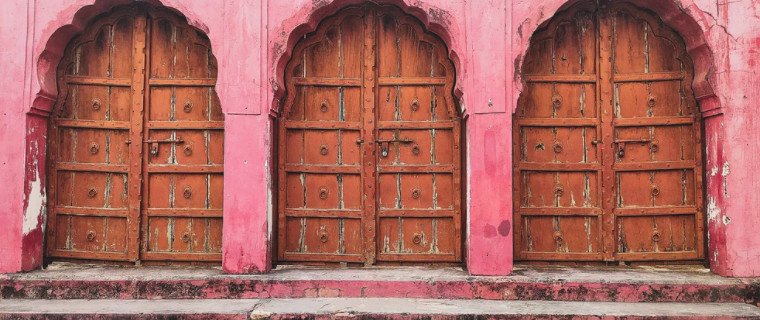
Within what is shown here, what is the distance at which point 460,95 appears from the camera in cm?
506

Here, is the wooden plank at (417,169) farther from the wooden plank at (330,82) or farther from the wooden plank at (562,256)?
the wooden plank at (562,256)

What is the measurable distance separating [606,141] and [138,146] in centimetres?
443

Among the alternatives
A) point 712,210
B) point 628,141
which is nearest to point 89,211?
point 628,141

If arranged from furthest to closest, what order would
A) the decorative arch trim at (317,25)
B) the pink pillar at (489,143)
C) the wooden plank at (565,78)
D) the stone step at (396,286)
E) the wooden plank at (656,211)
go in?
the wooden plank at (565,78) < the wooden plank at (656,211) < the decorative arch trim at (317,25) < the pink pillar at (489,143) < the stone step at (396,286)

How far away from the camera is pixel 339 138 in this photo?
17.5 ft

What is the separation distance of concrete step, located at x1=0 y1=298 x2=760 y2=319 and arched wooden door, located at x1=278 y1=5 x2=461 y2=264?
2.46 ft

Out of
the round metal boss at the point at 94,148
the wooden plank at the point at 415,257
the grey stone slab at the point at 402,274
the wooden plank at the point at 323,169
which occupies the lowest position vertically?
the grey stone slab at the point at 402,274

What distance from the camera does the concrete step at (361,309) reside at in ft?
14.1

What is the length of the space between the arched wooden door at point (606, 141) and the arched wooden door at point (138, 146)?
302cm

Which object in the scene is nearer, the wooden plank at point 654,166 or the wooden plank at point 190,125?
the wooden plank at point 654,166

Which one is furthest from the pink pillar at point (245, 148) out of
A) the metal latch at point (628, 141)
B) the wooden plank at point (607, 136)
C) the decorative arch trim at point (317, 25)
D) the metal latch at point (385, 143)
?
the metal latch at point (628, 141)

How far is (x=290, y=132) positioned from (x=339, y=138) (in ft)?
1.56

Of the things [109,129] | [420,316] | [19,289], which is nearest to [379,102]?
[420,316]

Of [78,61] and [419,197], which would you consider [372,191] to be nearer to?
[419,197]
